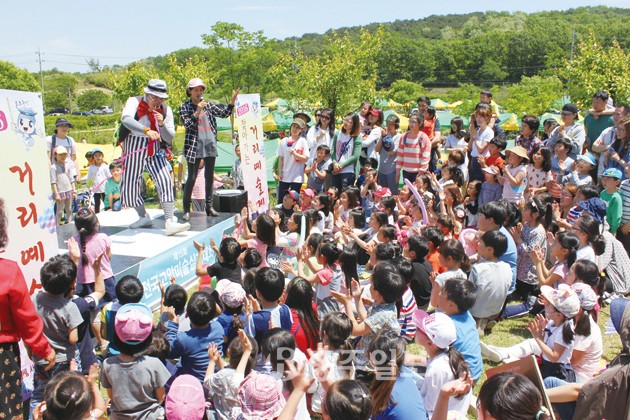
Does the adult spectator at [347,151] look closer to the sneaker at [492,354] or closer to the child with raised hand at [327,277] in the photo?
the child with raised hand at [327,277]

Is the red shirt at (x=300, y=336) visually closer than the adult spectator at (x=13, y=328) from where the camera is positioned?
No

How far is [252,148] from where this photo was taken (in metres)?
6.89

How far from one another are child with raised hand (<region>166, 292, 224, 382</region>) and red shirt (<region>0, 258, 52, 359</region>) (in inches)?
31.4

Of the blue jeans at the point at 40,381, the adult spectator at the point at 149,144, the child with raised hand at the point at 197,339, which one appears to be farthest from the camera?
the adult spectator at the point at 149,144

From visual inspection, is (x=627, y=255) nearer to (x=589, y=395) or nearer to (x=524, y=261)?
(x=524, y=261)

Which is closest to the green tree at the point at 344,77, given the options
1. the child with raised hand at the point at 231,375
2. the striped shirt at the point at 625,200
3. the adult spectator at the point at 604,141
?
the adult spectator at the point at 604,141

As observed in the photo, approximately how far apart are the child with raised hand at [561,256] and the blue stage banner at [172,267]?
377 centimetres

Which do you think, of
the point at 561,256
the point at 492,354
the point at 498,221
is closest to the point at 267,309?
the point at 492,354

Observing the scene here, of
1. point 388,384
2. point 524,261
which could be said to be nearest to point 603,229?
point 524,261

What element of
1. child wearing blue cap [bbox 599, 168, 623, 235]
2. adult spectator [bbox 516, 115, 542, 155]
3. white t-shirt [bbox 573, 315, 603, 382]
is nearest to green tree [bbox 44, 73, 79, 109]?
adult spectator [bbox 516, 115, 542, 155]

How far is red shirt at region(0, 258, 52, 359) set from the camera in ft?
9.91

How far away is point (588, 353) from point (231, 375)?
2.31 m

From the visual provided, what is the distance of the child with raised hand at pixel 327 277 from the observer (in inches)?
183

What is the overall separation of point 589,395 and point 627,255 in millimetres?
3495
